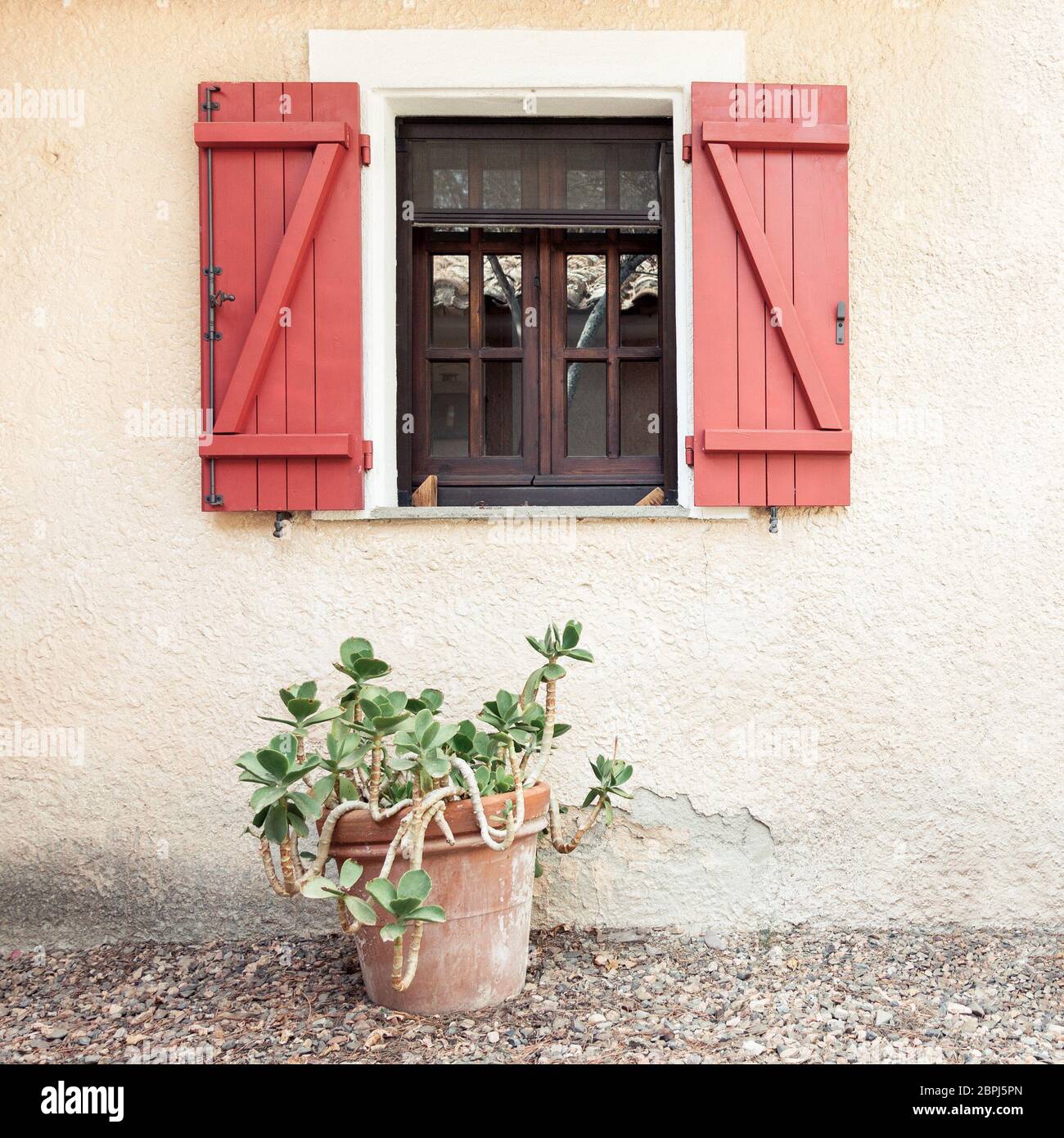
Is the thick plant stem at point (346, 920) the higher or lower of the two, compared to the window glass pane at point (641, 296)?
lower

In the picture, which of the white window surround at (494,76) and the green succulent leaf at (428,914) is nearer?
the green succulent leaf at (428,914)

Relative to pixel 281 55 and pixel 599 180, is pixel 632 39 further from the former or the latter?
pixel 281 55

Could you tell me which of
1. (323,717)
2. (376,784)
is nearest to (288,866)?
(376,784)

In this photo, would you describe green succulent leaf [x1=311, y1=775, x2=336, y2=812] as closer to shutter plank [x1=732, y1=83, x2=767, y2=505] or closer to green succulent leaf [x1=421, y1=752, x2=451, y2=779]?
green succulent leaf [x1=421, y1=752, x2=451, y2=779]

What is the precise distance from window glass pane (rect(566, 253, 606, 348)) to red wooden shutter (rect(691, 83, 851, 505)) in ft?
1.52

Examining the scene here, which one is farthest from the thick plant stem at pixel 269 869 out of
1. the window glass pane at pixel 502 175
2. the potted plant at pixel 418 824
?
the window glass pane at pixel 502 175

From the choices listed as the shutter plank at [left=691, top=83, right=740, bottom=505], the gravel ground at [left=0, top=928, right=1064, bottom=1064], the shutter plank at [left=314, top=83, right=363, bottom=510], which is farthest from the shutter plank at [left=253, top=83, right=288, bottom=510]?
the gravel ground at [left=0, top=928, right=1064, bottom=1064]

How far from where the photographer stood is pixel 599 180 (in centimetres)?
351

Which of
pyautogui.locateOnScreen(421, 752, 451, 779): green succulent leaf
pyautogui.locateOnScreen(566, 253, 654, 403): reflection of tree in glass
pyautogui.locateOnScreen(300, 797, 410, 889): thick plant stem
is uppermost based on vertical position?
pyautogui.locateOnScreen(566, 253, 654, 403): reflection of tree in glass

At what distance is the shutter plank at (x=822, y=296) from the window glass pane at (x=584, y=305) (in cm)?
71

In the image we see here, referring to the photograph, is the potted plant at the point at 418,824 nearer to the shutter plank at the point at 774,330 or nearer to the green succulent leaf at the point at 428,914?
the green succulent leaf at the point at 428,914

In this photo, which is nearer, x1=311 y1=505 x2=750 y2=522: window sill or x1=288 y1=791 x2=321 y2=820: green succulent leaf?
x1=288 y1=791 x2=321 y2=820: green succulent leaf

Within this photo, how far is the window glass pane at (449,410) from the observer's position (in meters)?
3.58

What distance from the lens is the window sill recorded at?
3.24m
